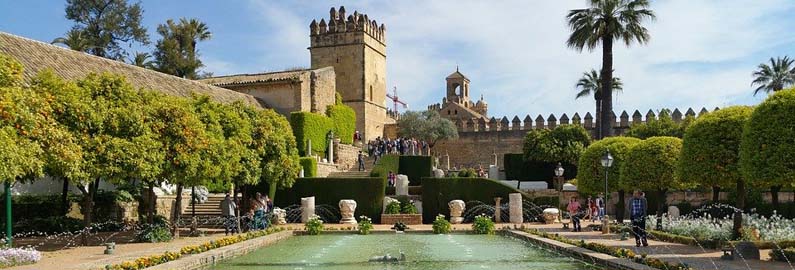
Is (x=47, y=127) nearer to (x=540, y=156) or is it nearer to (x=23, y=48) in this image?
(x=23, y=48)

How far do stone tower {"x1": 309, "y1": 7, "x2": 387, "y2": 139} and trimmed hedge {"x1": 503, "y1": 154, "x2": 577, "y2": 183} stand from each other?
1162 centimetres

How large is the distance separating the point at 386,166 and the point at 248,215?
14.4m

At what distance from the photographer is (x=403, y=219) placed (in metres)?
26.2

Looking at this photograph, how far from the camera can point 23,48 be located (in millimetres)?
24312

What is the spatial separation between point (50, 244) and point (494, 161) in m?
35.5

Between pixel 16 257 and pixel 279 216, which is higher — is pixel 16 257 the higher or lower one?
the higher one

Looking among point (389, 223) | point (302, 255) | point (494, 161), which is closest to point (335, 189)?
point (389, 223)

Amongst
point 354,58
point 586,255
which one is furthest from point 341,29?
point 586,255

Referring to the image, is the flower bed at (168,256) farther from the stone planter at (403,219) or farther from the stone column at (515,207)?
the stone column at (515,207)

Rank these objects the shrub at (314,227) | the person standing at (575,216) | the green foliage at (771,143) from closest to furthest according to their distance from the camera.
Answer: the green foliage at (771,143), the person standing at (575,216), the shrub at (314,227)

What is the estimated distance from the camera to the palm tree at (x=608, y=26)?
102ft

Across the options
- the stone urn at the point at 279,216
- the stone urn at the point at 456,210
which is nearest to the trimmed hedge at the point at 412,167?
the stone urn at the point at 456,210

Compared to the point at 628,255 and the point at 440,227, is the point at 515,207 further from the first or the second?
the point at 628,255

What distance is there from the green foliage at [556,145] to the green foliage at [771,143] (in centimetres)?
2586
